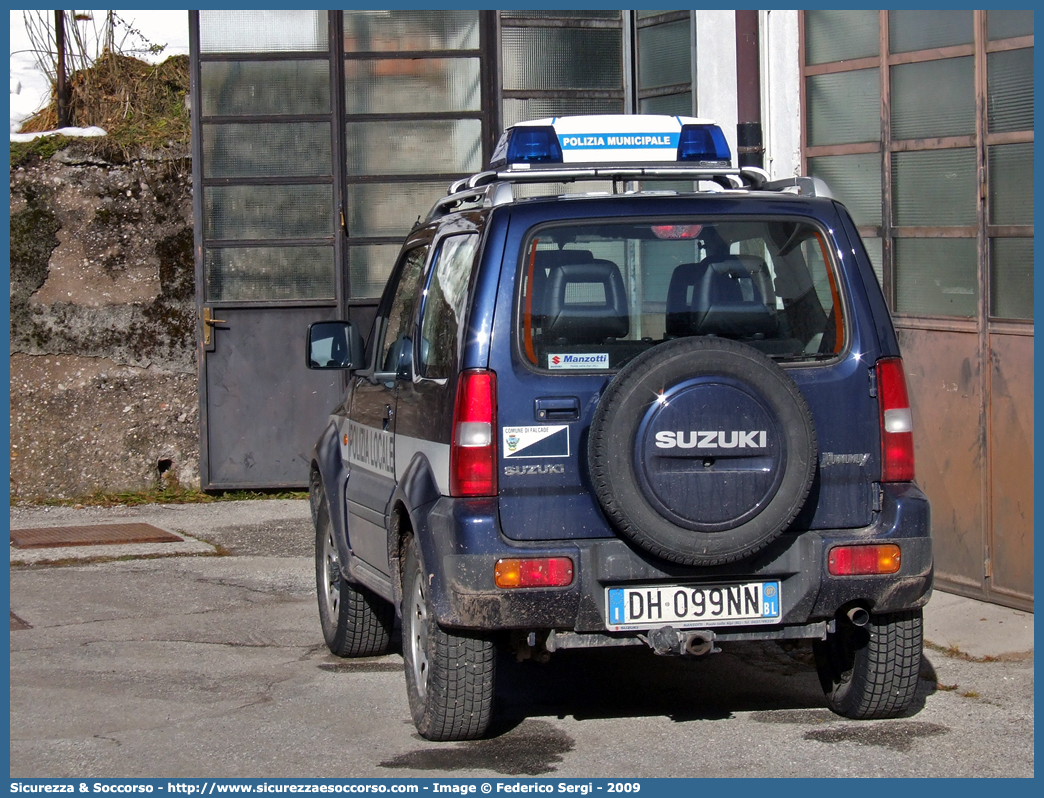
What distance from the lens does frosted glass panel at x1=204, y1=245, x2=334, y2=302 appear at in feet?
36.7

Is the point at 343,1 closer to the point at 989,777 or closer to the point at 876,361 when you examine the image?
the point at 876,361

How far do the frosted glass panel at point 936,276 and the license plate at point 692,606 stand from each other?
3.08 meters

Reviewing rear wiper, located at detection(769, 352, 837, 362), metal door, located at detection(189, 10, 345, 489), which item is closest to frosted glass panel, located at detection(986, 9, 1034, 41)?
rear wiper, located at detection(769, 352, 837, 362)

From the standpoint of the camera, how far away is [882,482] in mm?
4789

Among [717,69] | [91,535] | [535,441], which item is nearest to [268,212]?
[91,535]

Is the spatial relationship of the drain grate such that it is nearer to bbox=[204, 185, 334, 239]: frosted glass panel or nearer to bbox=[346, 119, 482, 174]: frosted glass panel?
bbox=[204, 185, 334, 239]: frosted glass panel

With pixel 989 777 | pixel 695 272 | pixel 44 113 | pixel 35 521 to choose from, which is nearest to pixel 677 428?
pixel 695 272

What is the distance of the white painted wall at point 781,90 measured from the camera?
8477 millimetres

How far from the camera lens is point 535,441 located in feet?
15.2

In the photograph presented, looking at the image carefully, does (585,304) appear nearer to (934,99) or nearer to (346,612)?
(346,612)

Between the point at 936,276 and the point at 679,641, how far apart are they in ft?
11.8

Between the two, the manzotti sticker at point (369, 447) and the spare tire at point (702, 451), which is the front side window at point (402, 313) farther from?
the spare tire at point (702, 451)

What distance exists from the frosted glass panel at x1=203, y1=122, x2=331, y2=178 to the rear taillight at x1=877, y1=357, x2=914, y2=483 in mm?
7170
